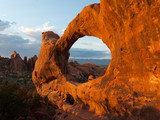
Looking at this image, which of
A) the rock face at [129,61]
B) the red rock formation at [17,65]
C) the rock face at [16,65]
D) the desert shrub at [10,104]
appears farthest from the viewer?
the rock face at [16,65]

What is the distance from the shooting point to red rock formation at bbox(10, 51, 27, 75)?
3957 centimetres

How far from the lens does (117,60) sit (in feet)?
18.1

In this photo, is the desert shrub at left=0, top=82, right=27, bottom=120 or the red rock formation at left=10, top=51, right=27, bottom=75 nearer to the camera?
the desert shrub at left=0, top=82, right=27, bottom=120

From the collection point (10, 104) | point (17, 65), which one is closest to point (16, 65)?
point (17, 65)

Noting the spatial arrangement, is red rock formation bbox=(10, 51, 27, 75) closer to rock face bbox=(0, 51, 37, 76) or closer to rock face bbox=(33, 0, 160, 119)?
rock face bbox=(0, 51, 37, 76)

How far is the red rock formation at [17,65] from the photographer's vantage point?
130ft

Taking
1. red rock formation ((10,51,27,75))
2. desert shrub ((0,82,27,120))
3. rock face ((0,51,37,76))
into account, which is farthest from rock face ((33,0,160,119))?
rock face ((0,51,37,76))

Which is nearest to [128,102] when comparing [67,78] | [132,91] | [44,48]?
[132,91]

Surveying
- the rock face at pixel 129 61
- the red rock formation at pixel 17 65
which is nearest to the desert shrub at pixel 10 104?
the rock face at pixel 129 61

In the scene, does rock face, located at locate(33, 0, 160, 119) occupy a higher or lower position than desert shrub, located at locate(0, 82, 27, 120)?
higher

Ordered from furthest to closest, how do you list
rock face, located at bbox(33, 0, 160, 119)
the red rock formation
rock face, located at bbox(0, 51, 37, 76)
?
rock face, located at bbox(0, 51, 37, 76) → the red rock formation → rock face, located at bbox(33, 0, 160, 119)

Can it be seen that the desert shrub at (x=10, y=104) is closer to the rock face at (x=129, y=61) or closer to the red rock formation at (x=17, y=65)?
the rock face at (x=129, y=61)

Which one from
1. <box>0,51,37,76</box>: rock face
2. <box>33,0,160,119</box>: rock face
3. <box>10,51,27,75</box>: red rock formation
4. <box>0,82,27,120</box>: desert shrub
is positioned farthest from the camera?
<box>0,51,37,76</box>: rock face

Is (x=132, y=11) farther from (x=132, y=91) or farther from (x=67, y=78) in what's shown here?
(x=67, y=78)
